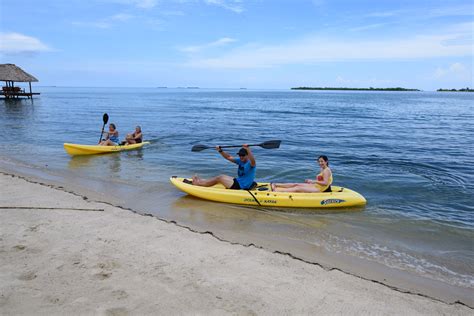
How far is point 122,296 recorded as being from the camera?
386 centimetres

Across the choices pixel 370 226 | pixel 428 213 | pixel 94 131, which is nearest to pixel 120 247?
pixel 370 226

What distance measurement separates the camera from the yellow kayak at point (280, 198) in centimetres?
820

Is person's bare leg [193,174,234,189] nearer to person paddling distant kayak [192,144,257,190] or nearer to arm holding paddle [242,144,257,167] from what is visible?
person paddling distant kayak [192,144,257,190]

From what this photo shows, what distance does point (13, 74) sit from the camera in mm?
41250

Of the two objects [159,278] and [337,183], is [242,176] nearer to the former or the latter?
[337,183]

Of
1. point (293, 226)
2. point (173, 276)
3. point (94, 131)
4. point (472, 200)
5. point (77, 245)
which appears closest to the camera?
point (173, 276)

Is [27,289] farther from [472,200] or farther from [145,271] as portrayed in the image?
[472,200]

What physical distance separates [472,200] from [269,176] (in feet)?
17.8

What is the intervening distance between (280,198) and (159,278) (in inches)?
172

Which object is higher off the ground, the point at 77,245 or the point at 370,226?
the point at 77,245

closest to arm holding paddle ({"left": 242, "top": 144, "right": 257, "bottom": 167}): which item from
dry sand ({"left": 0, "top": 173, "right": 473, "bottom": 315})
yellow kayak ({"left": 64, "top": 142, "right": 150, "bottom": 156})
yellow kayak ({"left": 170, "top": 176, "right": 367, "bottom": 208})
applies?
yellow kayak ({"left": 170, "top": 176, "right": 367, "bottom": 208})

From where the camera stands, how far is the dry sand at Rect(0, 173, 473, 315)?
3.77 metres

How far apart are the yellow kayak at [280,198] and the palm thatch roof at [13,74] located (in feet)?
135

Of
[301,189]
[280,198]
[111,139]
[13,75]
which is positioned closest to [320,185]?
[301,189]
